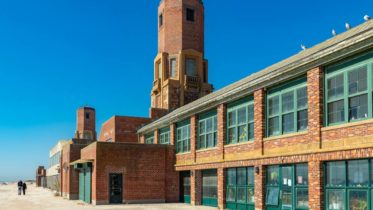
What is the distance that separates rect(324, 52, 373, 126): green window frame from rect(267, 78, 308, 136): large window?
1472 mm

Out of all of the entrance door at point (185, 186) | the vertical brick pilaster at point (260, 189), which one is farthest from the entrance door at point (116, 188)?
the vertical brick pilaster at point (260, 189)

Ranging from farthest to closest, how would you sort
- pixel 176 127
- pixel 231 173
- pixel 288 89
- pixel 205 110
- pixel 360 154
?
pixel 176 127
pixel 205 110
pixel 231 173
pixel 288 89
pixel 360 154

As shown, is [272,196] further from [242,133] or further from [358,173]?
[358,173]

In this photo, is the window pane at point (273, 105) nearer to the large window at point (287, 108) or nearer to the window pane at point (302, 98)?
the large window at point (287, 108)

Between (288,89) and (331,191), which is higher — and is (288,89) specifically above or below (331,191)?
above

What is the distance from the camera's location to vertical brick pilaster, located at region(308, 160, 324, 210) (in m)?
17.7

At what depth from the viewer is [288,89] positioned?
20.2 metres

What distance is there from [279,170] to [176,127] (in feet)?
45.3

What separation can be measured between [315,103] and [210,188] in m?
11.6

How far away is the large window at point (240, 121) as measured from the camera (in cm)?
2350

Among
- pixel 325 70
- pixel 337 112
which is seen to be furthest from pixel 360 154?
pixel 325 70

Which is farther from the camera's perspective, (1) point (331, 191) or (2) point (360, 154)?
(1) point (331, 191)

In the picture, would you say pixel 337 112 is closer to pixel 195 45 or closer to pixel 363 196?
pixel 363 196

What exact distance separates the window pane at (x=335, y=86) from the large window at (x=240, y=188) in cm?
697
